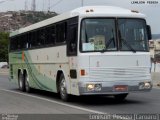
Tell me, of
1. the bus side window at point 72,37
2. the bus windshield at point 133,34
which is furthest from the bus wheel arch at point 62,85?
the bus windshield at point 133,34

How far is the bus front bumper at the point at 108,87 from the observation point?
16.6 metres

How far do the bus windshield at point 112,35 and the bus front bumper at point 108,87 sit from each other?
1101 mm

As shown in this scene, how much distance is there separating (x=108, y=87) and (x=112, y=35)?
5.65 feet

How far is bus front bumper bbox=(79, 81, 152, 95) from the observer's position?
16.6 metres

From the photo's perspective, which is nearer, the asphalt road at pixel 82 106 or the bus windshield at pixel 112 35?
the asphalt road at pixel 82 106

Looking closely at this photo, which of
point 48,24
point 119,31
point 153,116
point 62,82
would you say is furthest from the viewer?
point 48,24

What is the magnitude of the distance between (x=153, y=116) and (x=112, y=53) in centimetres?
363

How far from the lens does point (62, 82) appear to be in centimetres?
1867

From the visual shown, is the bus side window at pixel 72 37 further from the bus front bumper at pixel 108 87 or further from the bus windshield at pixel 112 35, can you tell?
the bus front bumper at pixel 108 87

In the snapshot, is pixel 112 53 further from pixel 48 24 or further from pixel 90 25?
pixel 48 24

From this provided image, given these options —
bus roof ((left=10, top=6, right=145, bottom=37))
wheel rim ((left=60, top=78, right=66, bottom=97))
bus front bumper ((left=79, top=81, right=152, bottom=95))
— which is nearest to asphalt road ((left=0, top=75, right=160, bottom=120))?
wheel rim ((left=60, top=78, right=66, bottom=97))

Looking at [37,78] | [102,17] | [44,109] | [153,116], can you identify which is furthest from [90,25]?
[37,78]

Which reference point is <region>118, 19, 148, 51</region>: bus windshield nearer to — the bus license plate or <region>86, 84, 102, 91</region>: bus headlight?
the bus license plate

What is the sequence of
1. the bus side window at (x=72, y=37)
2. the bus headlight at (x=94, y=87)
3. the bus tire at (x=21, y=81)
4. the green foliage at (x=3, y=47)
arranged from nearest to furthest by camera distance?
the bus headlight at (x=94, y=87), the bus side window at (x=72, y=37), the bus tire at (x=21, y=81), the green foliage at (x=3, y=47)
